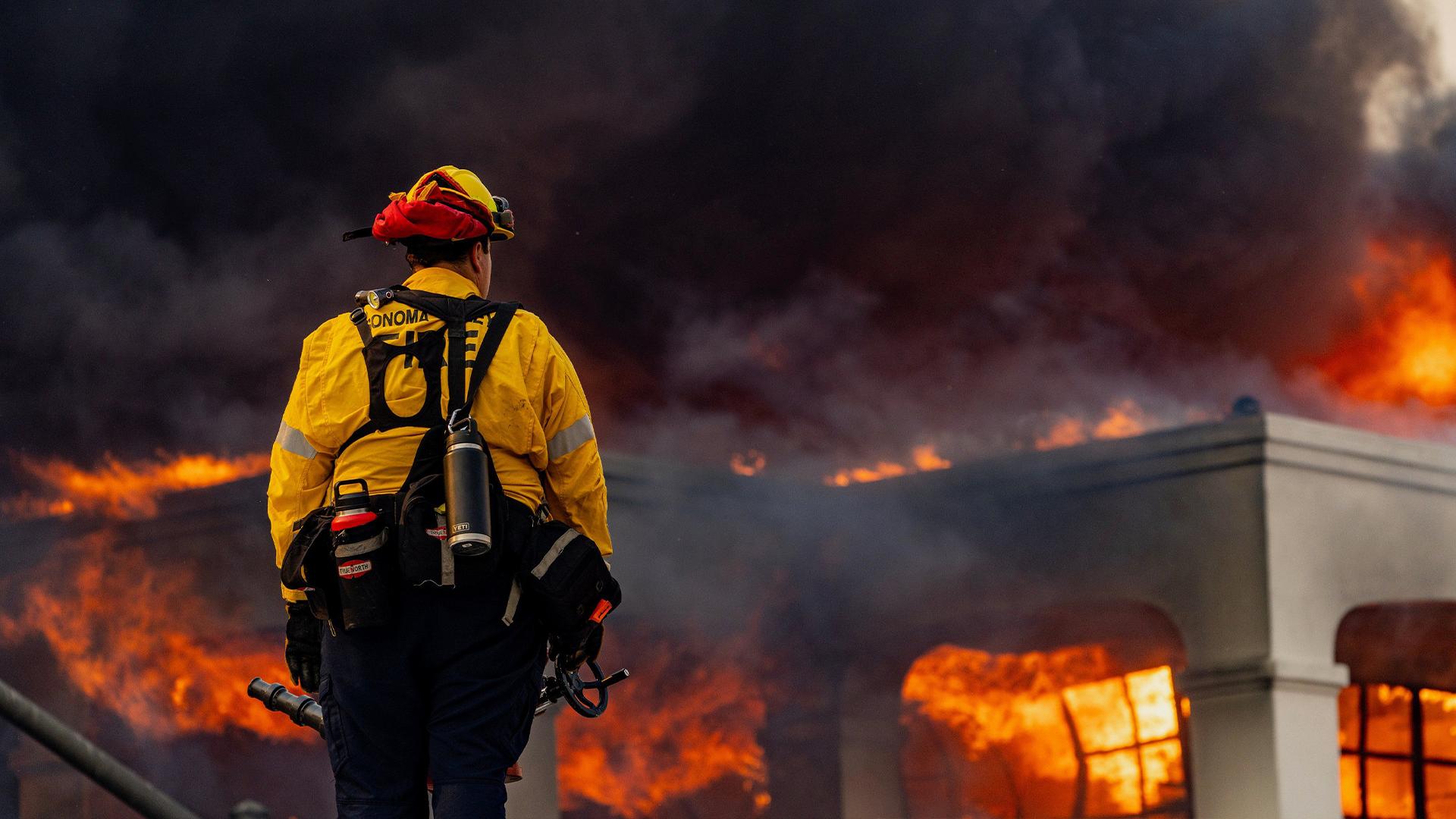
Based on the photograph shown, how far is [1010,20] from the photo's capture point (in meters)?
16.4

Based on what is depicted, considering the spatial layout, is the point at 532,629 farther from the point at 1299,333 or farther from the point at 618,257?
the point at 1299,333

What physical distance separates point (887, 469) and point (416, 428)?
35.4ft

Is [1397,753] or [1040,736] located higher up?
[1040,736]

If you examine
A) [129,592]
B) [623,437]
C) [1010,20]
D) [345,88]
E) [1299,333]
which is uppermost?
[1010,20]

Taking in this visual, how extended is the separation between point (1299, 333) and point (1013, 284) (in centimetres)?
261

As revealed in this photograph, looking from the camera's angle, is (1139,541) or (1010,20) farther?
(1010,20)

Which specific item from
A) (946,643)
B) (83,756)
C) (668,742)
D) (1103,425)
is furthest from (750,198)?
(83,756)

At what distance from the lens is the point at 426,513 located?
3.08 metres

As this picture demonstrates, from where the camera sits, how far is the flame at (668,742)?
1201 cm

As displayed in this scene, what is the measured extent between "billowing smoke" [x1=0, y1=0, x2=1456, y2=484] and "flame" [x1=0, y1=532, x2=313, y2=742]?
→ 6.59 feet

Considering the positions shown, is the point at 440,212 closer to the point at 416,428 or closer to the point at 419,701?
the point at 416,428

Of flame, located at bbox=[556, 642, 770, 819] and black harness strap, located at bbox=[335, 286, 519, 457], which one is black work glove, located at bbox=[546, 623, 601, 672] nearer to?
black harness strap, located at bbox=[335, 286, 519, 457]

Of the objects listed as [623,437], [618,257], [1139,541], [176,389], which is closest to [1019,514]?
[1139,541]

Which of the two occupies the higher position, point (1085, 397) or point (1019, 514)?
point (1085, 397)
